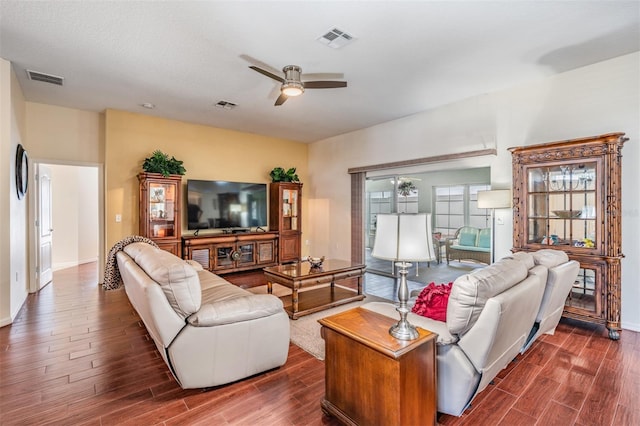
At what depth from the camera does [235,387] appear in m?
2.27

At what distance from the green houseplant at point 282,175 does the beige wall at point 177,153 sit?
23 centimetres

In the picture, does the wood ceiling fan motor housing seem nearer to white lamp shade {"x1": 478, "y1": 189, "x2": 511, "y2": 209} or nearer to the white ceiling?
the white ceiling

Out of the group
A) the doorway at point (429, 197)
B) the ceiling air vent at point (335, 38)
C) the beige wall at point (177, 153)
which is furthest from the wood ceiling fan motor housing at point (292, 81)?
the beige wall at point (177, 153)

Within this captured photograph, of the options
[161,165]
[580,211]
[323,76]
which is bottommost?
[580,211]

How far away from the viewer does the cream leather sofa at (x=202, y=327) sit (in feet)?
6.78

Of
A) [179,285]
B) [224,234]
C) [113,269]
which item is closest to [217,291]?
[179,285]

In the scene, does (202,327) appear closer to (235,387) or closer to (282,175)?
(235,387)

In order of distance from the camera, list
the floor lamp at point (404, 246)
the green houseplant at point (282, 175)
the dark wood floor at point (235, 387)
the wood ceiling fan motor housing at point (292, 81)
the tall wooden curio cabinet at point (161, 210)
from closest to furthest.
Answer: the floor lamp at point (404, 246), the dark wood floor at point (235, 387), the wood ceiling fan motor housing at point (292, 81), the tall wooden curio cabinet at point (161, 210), the green houseplant at point (282, 175)

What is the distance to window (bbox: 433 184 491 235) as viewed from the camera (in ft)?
15.6

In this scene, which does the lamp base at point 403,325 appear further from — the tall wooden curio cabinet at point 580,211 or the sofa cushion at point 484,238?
the sofa cushion at point 484,238

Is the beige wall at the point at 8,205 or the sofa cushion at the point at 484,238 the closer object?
the beige wall at the point at 8,205

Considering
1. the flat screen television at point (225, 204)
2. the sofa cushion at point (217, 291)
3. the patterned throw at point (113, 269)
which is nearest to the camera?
the sofa cushion at point (217, 291)

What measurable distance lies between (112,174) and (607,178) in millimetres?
6713

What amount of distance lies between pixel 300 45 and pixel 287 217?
420 cm
